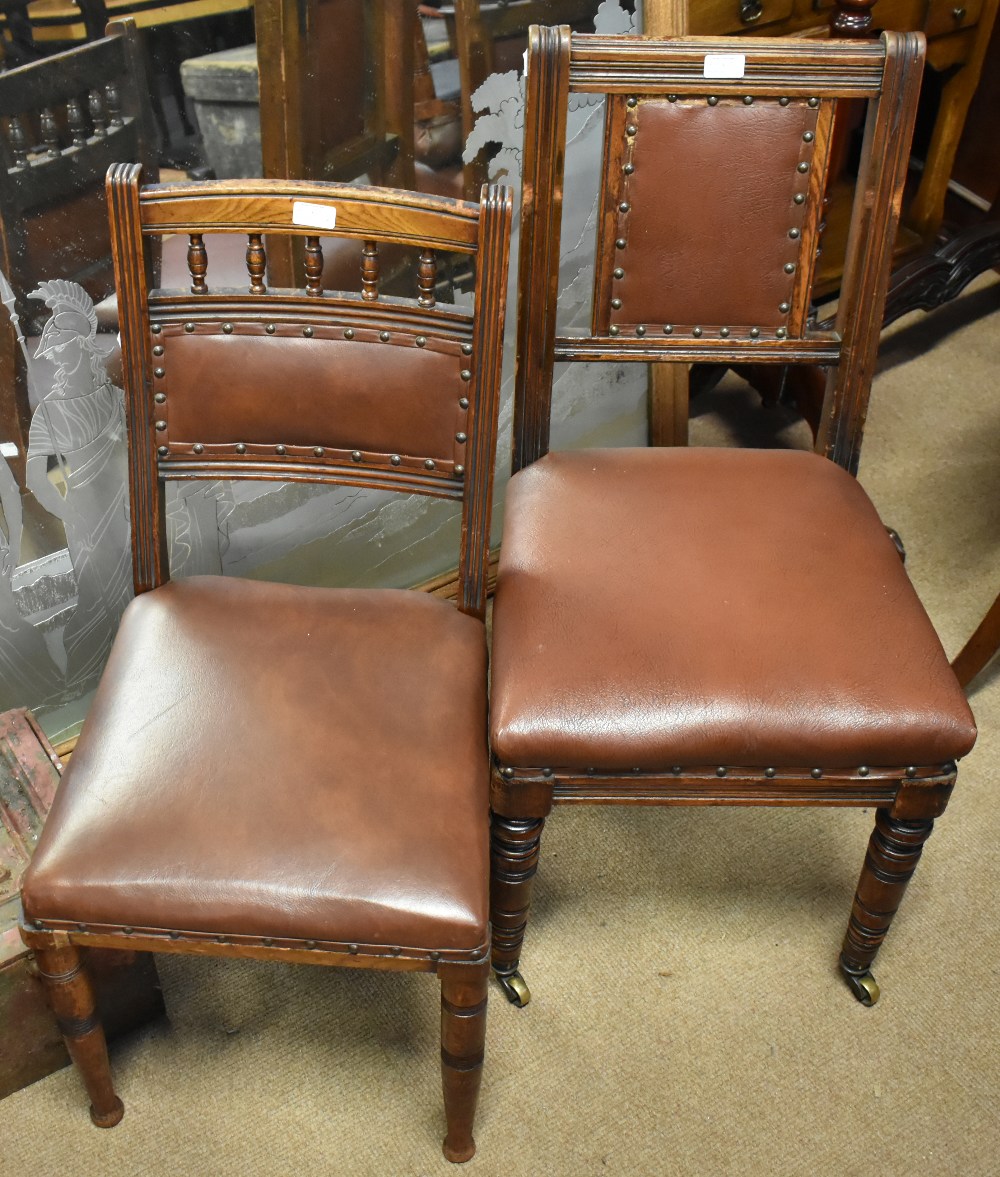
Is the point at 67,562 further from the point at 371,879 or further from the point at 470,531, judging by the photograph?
the point at 371,879

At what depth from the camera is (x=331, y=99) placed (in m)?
1.65

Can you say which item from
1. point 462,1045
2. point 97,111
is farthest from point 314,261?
point 462,1045

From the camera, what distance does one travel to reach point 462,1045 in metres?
1.34

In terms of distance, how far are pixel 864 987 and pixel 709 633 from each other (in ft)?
2.00

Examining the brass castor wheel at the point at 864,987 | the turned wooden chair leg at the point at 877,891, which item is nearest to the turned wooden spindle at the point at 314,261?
the turned wooden chair leg at the point at 877,891

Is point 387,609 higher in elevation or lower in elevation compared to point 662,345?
lower

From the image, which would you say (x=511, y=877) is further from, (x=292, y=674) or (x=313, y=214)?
(x=313, y=214)

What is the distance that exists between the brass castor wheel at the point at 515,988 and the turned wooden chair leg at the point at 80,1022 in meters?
0.50

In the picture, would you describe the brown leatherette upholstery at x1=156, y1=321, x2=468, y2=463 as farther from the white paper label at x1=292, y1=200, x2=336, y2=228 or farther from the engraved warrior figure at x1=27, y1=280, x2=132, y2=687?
the engraved warrior figure at x1=27, y1=280, x2=132, y2=687

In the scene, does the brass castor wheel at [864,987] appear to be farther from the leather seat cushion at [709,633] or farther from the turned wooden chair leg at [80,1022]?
the turned wooden chair leg at [80,1022]

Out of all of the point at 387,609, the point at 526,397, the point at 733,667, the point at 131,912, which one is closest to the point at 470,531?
the point at 387,609

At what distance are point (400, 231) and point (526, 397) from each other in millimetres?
350

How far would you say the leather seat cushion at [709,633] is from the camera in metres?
1.33

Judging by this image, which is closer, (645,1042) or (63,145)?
(63,145)
